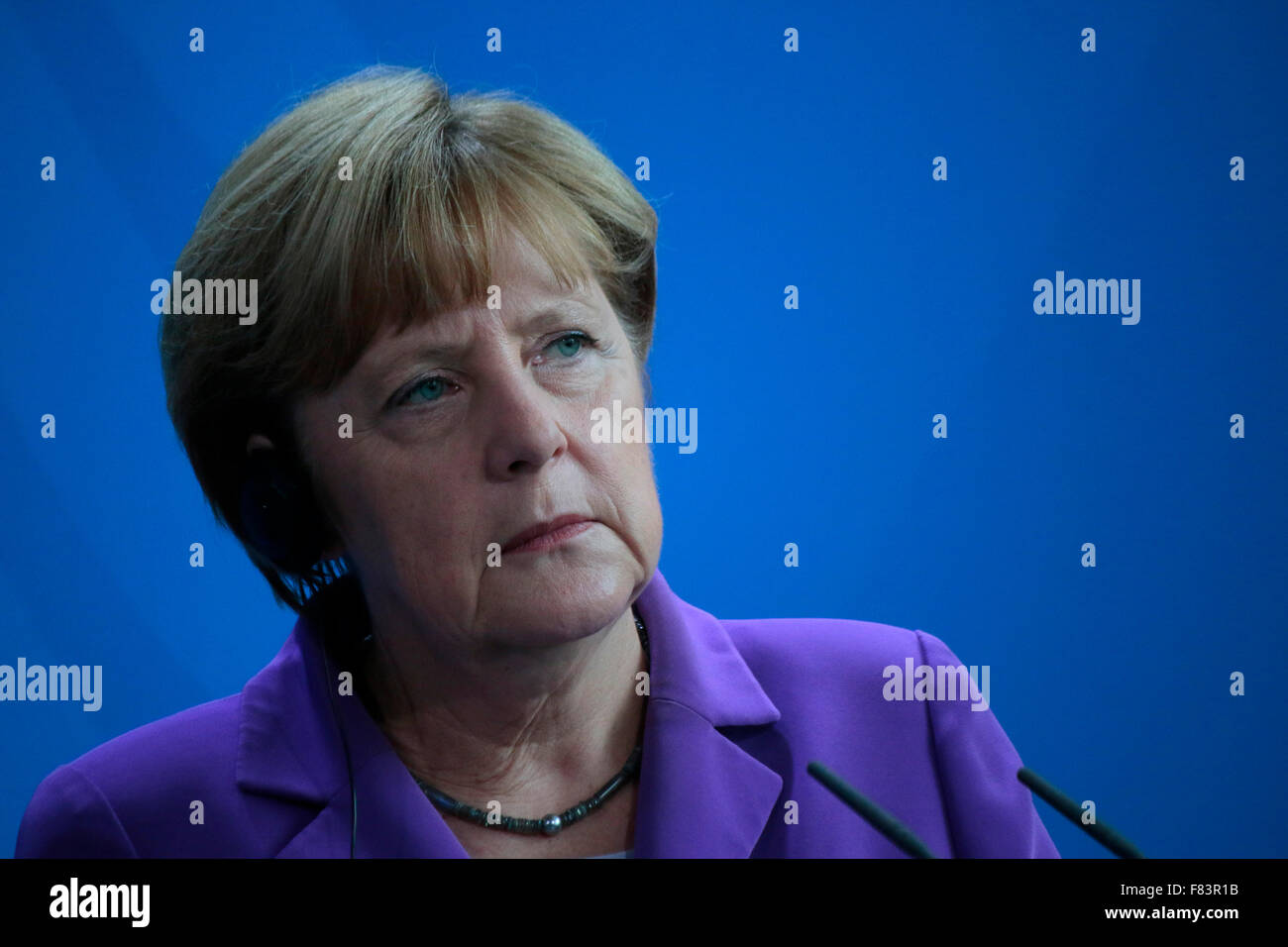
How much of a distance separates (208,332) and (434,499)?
35 centimetres

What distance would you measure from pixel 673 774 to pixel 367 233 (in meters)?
0.63

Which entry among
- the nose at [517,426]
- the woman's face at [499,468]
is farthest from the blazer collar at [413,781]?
the nose at [517,426]

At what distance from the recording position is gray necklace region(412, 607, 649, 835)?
4.43 ft

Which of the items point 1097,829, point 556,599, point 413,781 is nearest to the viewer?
point 1097,829

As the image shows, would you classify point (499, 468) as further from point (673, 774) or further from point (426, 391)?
point (673, 774)

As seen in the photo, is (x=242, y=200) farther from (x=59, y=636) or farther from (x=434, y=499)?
(x=59, y=636)

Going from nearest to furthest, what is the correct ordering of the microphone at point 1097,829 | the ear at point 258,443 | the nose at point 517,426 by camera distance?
1. the microphone at point 1097,829
2. the nose at point 517,426
3. the ear at point 258,443

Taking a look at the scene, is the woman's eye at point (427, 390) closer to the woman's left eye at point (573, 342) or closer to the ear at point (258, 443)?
the woman's left eye at point (573, 342)

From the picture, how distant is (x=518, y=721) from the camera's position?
140 cm

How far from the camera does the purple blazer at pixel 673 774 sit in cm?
133

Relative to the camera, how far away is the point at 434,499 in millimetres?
1289

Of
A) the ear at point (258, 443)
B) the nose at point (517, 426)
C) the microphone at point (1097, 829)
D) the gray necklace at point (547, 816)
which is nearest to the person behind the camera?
the microphone at point (1097, 829)

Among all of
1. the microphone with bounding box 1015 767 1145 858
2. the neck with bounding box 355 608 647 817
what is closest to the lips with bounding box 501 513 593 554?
the neck with bounding box 355 608 647 817

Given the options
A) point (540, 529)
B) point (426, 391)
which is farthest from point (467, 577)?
point (426, 391)
